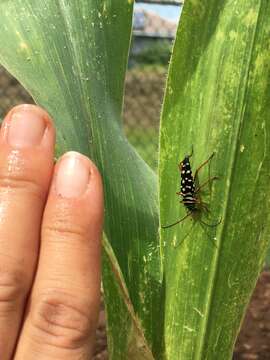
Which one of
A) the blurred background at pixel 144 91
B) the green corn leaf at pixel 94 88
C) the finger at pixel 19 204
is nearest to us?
the finger at pixel 19 204

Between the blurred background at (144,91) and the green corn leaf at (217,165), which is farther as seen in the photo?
the blurred background at (144,91)

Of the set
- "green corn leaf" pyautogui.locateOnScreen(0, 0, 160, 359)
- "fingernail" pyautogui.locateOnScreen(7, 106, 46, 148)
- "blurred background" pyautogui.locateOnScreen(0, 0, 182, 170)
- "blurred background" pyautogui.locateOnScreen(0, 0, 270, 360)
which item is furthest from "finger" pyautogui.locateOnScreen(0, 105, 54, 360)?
"blurred background" pyautogui.locateOnScreen(0, 0, 182, 170)

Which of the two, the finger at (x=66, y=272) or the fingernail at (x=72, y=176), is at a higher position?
the fingernail at (x=72, y=176)

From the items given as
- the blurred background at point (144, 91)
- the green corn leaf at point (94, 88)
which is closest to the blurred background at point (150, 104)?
the blurred background at point (144, 91)

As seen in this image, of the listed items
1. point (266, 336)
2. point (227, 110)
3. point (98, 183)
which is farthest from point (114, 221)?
point (266, 336)

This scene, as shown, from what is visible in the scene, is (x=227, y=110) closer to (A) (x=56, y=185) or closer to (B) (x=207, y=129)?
(B) (x=207, y=129)

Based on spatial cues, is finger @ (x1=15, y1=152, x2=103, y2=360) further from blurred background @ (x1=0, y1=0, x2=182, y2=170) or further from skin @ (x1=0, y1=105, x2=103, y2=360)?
blurred background @ (x1=0, y1=0, x2=182, y2=170)

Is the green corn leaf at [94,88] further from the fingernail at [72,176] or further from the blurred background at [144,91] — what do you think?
the blurred background at [144,91]

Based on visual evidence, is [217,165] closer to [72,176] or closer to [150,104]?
[72,176]

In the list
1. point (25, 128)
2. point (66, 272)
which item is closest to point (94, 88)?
point (25, 128)
